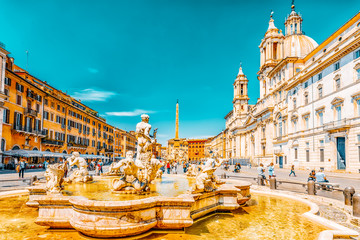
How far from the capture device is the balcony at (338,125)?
80.9 ft

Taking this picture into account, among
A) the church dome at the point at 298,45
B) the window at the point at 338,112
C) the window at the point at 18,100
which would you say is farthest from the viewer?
the church dome at the point at 298,45

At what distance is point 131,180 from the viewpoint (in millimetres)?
6473

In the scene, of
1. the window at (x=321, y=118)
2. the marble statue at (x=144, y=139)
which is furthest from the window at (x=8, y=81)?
the window at (x=321, y=118)

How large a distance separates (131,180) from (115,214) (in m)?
2.02

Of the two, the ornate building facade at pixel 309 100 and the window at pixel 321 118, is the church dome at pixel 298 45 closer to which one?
the ornate building facade at pixel 309 100

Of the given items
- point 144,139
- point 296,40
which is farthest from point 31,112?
point 296,40

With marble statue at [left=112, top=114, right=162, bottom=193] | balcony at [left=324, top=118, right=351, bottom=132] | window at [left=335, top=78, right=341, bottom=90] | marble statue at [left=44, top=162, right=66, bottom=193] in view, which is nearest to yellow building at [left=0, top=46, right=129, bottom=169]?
marble statue at [left=44, top=162, right=66, bottom=193]

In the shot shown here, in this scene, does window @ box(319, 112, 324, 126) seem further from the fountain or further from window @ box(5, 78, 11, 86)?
window @ box(5, 78, 11, 86)

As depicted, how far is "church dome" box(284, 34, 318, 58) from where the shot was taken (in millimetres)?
46125

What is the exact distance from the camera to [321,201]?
8891 mm

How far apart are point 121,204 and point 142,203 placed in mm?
417

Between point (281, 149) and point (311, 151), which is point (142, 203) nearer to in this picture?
point (311, 151)

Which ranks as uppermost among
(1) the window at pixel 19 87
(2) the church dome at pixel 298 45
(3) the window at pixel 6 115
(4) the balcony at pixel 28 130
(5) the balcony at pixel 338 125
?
(2) the church dome at pixel 298 45

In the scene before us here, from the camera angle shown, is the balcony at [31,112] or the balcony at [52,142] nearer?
the balcony at [31,112]
